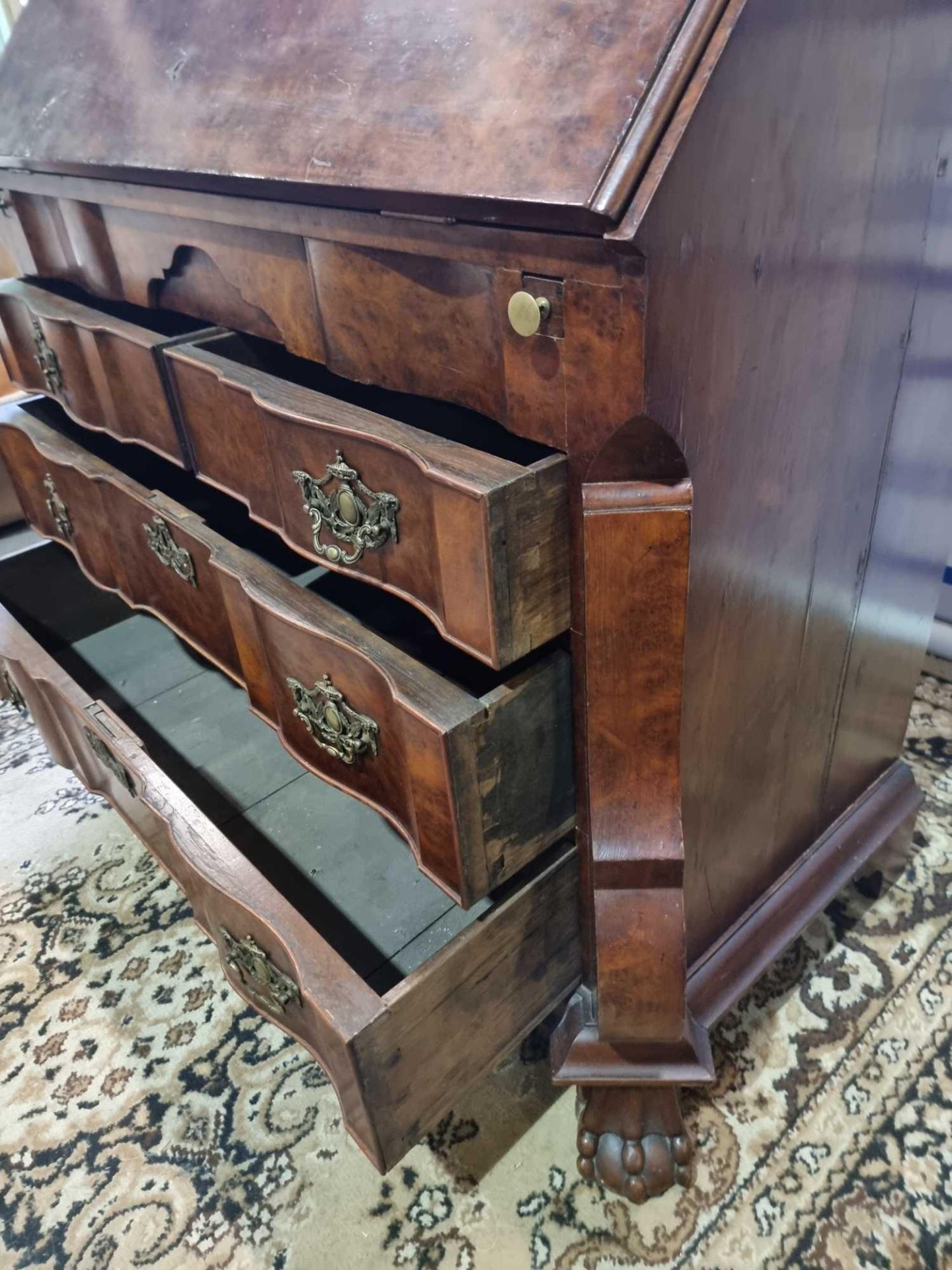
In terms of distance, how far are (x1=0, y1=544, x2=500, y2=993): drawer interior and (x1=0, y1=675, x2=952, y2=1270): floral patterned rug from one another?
23 centimetres

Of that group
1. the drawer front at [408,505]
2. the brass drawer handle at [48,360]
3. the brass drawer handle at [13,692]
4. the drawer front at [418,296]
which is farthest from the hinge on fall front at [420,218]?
the brass drawer handle at [13,692]

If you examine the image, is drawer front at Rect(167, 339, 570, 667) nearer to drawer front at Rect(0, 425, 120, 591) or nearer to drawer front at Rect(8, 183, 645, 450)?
drawer front at Rect(8, 183, 645, 450)

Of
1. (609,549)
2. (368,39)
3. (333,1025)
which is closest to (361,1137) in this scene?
(333,1025)

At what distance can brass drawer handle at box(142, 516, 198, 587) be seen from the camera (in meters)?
0.85

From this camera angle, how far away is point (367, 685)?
2.18 feet

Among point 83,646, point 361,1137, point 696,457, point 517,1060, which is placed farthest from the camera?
point 83,646

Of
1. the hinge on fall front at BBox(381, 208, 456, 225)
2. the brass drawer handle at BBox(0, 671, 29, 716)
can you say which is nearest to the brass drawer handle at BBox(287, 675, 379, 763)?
the hinge on fall front at BBox(381, 208, 456, 225)

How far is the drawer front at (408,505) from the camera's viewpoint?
53 centimetres

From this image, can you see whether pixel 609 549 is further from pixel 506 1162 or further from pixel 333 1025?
pixel 506 1162

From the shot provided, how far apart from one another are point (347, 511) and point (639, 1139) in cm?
58

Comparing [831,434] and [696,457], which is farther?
[831,434]

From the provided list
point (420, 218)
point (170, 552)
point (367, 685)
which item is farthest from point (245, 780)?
point (420, 218)

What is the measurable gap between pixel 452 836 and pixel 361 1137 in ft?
0.77

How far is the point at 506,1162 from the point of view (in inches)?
32.9
